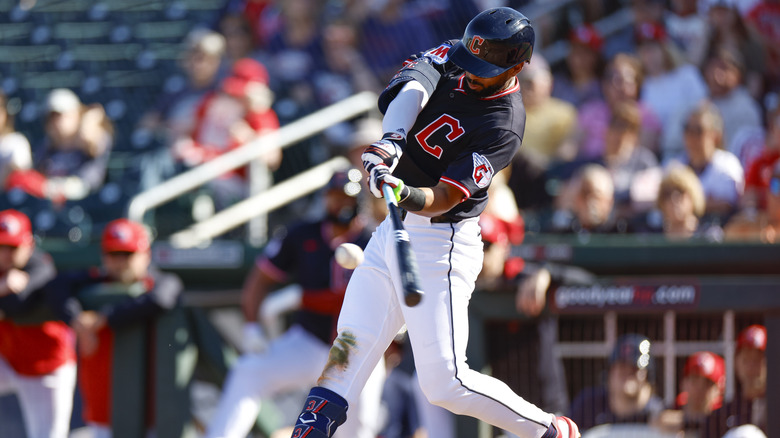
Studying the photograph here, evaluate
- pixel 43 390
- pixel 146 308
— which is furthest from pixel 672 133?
pixel 43 390

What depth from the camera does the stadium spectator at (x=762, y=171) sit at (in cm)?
655

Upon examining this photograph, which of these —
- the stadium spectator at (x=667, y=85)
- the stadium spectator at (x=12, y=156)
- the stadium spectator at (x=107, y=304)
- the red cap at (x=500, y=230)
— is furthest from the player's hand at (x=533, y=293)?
the stadium spectator at (x=12, y=156)

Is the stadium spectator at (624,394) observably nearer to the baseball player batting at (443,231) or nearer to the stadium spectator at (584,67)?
the baseball player batting at (443,231)

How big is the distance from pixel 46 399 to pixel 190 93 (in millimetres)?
3612

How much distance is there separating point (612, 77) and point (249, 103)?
267 cm

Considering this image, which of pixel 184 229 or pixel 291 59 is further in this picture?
pixel 291 59

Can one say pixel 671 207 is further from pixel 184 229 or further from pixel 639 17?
pixel 184 229

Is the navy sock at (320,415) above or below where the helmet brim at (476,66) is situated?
below

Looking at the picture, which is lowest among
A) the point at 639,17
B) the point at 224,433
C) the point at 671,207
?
the point at 224,433

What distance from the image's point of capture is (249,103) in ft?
27.5

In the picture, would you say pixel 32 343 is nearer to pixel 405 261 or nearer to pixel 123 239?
pixel 123 239

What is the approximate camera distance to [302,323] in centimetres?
581

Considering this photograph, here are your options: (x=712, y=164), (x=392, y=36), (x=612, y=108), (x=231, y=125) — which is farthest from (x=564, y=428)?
(x=392, y=36)

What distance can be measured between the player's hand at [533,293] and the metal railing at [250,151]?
3006mm
